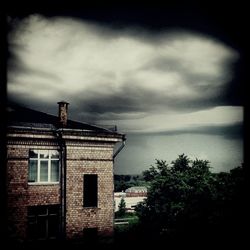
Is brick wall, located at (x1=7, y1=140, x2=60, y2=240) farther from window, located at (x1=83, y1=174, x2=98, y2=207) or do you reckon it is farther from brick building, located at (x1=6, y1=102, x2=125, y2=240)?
window, located at (x1=83, y1=174, x2=98, y2=207)

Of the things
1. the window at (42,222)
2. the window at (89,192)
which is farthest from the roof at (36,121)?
the window at (42,222)

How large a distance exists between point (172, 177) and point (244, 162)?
2311 centimetres

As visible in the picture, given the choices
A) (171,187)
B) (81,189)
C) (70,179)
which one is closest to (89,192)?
(81,189)

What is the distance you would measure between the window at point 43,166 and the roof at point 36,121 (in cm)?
106

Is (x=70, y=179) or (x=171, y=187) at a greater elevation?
(x=70, y=179)

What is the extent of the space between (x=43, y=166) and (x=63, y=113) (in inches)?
93.4

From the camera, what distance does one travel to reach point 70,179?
11.1 m

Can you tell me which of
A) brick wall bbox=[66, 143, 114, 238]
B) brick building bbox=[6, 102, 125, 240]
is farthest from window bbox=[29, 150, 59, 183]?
brick wall bbox=[66, 143, 114, 238]

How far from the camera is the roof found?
10961mm

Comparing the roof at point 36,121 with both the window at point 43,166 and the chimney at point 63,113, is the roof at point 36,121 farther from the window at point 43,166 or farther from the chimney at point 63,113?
the window at point 43,166

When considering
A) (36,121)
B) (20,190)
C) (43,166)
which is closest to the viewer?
(20,190)

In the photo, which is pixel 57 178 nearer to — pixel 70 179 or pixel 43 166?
→ pixel 70 179

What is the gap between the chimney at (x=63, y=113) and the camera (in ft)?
39.0

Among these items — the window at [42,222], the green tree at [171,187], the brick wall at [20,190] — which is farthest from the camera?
the green tree at [171,187]
